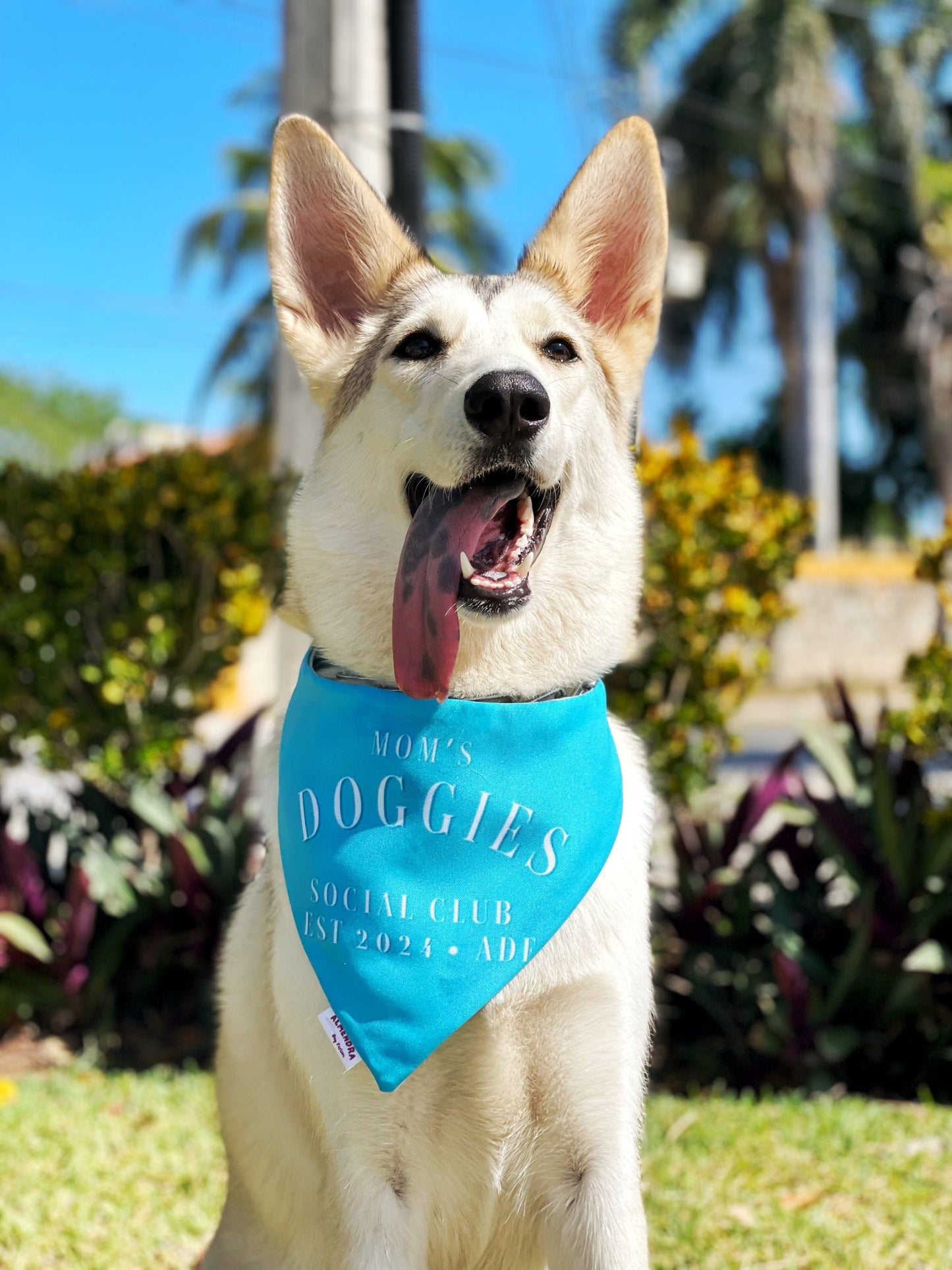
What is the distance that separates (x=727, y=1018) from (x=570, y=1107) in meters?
2.40

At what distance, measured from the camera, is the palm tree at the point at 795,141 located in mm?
24578

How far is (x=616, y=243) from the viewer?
2600 mm

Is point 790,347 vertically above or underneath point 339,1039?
above

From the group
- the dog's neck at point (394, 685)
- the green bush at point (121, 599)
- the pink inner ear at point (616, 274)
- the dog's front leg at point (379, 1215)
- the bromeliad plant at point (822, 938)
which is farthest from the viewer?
the green bush at point (121, 599)

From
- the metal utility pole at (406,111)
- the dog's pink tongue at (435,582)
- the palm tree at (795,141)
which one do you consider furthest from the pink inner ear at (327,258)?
the palm tree at (795,141)

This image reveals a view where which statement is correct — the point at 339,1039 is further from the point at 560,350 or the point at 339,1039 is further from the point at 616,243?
the point at 616,243

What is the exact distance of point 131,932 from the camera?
15.6ft

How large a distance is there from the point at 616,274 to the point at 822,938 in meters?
2.71

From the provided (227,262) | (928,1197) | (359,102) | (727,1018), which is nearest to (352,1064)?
(928,1197)

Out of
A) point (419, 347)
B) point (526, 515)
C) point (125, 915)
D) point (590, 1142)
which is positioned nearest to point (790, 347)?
point (125, 915)

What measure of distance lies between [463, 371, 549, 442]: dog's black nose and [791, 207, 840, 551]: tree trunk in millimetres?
24067

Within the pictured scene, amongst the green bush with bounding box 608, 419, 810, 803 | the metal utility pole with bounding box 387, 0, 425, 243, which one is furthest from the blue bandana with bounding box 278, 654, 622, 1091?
the metal utility pole with bounding box 387, 0, 425, 243

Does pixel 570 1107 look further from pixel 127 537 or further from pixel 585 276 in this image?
pixel 127 537

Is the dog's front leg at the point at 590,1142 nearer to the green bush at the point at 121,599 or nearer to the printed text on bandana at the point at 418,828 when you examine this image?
the printed text on bandana at the point at 418,828
